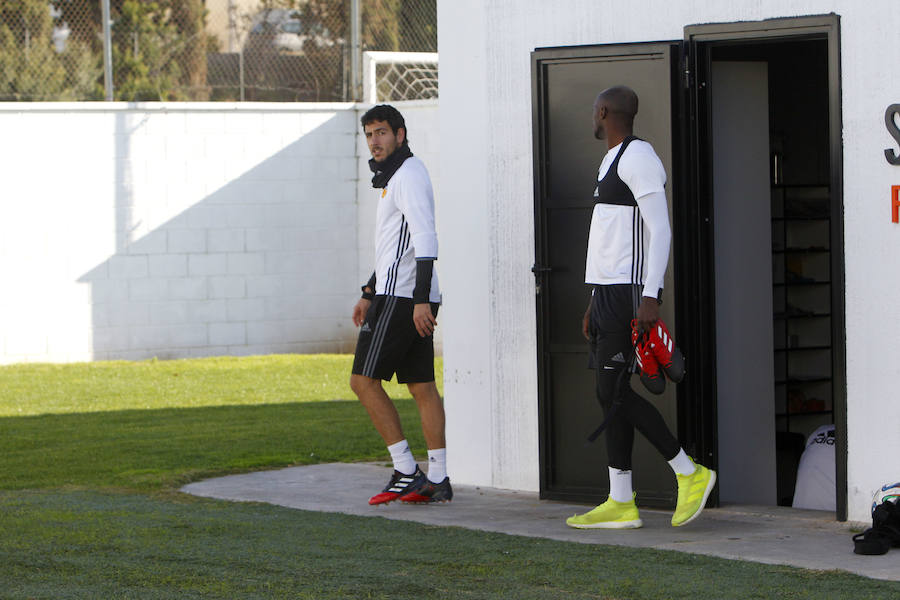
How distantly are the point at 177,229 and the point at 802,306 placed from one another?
8929 mm

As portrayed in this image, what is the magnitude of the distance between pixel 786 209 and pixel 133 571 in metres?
5.28

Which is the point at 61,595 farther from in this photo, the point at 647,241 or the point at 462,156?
the point at 462,156

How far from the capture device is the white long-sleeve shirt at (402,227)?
Result: 23.7 ft

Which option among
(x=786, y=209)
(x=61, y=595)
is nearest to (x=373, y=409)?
(x=61, y=595)

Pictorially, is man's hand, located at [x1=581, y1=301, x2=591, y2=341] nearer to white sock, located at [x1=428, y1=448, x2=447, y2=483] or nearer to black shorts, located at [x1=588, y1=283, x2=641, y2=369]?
black shorts, located at [x1=588, y1=283, x2=641, y2=369]

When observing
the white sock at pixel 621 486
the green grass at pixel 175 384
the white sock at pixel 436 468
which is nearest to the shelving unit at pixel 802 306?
the white sock at pixel 436 468

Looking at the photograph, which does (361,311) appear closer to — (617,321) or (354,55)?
(617,321)

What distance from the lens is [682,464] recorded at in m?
6.54

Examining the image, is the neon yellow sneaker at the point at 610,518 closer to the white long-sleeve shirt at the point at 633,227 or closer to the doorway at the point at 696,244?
the doorway at the point at 696,244

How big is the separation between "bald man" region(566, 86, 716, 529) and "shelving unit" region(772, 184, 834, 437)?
2.89 metres

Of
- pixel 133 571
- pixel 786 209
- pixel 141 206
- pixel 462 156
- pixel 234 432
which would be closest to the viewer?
pixel 133 571

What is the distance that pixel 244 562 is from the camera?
5.70 m

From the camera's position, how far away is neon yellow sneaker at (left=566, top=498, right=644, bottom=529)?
6.58 meters

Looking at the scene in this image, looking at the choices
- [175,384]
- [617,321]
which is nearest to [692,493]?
[617,321]
